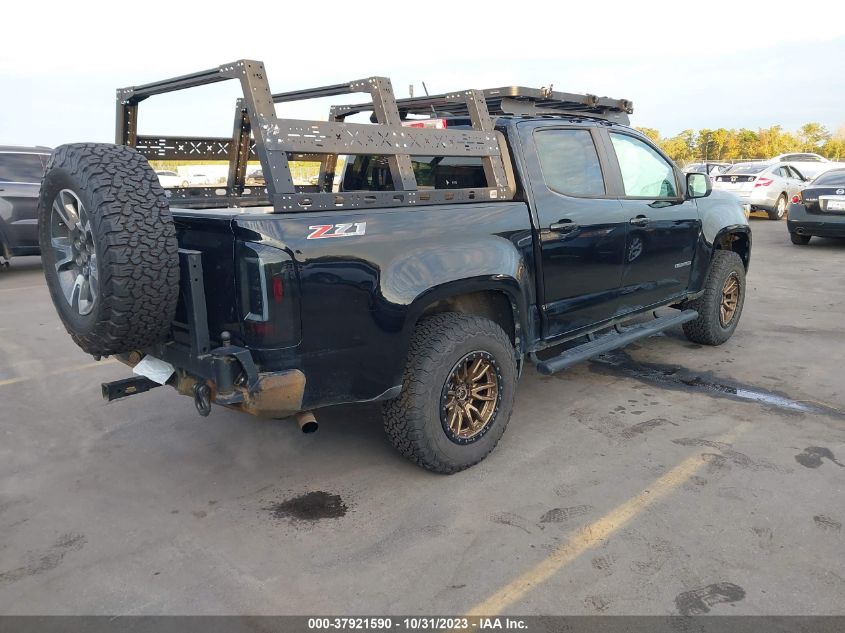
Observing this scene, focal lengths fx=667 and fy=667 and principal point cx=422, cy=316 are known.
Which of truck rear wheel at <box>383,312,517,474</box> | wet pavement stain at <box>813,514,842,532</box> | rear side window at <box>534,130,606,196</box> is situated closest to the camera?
wet pavement stain at <box>813,514,842,532</box>

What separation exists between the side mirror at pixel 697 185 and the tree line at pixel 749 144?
42.1 meters

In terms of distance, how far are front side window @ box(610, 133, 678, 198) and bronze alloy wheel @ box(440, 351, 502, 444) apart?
188cm

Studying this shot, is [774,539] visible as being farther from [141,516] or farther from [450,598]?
[141,516]

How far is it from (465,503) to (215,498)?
1248 mm

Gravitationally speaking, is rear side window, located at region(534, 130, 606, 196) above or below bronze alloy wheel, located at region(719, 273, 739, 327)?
above

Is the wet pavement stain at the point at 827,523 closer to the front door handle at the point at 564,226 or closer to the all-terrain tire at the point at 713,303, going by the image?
the front door handle at the point at 564,226

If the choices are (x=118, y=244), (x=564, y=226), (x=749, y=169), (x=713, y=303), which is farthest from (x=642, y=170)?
(x=749, y=169)

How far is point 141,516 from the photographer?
124 inches

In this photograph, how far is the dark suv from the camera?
9406mm

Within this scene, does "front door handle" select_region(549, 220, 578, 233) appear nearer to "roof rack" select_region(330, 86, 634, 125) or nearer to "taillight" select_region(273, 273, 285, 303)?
"roof rack" select_region(330, 86, 634, 125)

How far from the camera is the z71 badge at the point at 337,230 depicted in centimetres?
282

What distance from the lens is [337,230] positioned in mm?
2885

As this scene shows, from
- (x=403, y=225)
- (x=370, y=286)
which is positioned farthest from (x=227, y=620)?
(x=403, y=225)

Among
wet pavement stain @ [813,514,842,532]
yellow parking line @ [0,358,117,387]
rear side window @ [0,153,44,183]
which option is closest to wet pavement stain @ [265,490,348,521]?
wet pavement stain @ [813,514,842,532]
